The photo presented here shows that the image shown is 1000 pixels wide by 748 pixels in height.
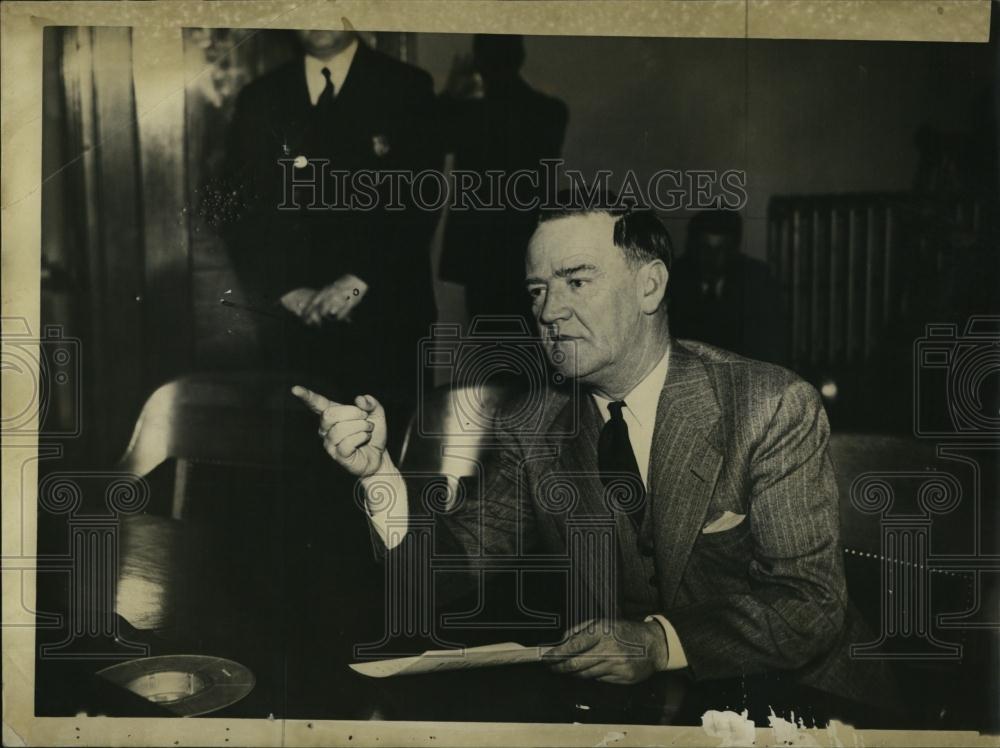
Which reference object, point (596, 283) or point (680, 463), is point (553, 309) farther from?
point (680, 463)

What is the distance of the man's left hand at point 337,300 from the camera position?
3.88 meters

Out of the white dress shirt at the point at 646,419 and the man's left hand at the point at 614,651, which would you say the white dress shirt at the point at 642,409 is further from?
the man's left hand at the point at 614,651

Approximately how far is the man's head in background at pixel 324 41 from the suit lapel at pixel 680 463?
167 cm

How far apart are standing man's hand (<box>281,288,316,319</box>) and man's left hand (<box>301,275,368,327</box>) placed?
0.01 meters

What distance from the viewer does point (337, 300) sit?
3.89 metres

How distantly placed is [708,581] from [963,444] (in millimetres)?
1097

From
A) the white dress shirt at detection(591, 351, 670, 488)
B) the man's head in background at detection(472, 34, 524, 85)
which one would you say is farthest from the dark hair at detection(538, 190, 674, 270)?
the man's head in background at detection(472, 34, 524, 85)

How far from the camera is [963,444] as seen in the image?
3924 millimetres

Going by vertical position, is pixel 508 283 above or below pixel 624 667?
above

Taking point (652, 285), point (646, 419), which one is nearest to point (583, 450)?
point (646, 419)

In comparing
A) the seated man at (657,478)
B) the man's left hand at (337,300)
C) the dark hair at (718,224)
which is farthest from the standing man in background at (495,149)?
the dark hair at (718,224)

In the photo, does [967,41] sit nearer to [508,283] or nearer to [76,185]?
[508,283]

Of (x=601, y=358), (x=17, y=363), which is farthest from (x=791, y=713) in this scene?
(x=17, y=363)

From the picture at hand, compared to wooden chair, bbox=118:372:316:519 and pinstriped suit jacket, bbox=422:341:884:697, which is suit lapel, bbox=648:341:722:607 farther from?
wooden chair, bbox=118:372:316:519
